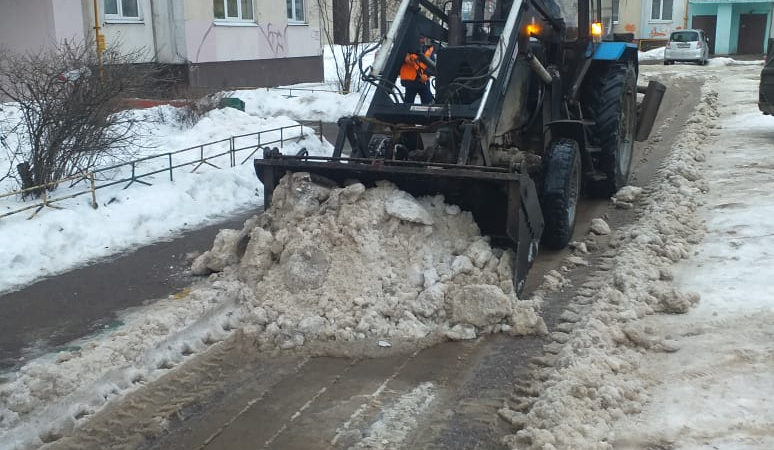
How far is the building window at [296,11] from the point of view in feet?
80.1

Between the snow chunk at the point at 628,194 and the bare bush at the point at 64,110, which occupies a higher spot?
the bare bush at the point at 64,110

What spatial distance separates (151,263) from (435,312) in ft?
10.7

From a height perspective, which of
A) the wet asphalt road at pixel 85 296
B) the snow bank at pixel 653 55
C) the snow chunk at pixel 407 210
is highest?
the snow bank at pixel 653 55

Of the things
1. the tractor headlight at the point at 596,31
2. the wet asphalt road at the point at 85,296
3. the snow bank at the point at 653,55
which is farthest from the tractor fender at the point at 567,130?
the snow bank at the point at 653,55

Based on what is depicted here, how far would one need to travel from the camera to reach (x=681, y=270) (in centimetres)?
737

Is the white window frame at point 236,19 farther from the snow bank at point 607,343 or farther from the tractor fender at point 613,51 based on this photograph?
the snow bank at point 607,343

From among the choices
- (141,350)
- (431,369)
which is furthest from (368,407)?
(141,350)

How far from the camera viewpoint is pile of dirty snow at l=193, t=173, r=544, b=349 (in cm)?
622

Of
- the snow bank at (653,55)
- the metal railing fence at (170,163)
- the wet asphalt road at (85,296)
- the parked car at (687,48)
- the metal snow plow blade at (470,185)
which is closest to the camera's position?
the wet asphalt road at (85,296)

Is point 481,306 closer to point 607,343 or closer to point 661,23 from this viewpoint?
point 607,343

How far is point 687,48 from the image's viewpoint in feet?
124

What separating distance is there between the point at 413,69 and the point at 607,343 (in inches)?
152

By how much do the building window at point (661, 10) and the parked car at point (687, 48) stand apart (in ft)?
33.3

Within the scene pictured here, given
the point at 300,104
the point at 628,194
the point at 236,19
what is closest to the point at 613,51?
the point at 628,194
